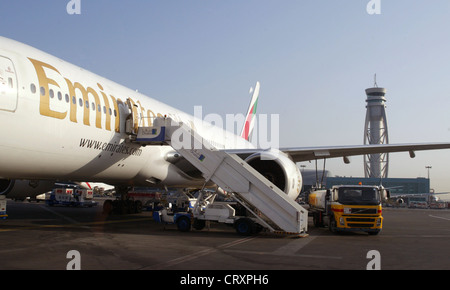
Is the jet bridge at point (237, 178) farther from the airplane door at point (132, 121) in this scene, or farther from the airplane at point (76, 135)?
the airplane at point (76, 135)

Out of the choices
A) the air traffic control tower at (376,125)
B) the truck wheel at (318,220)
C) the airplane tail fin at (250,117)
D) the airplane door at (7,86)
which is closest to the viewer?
the airplane door at (7,86)

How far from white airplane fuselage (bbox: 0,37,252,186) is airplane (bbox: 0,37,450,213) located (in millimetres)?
20

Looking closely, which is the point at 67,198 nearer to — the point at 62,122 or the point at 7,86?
the point at 62,122

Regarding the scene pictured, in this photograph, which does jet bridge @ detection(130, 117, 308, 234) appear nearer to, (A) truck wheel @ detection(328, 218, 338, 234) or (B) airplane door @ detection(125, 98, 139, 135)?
(B) airplane door @ detection(125, 98, 139, 135)

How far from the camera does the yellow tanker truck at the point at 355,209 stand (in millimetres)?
12539

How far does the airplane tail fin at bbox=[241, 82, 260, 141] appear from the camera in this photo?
29.6 metres

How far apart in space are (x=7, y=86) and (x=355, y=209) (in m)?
9.60

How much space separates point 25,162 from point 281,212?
637cm

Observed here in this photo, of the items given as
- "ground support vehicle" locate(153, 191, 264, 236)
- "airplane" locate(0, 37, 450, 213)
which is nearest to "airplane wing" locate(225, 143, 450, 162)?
"airplane" locate(0, 37, 450, 213)

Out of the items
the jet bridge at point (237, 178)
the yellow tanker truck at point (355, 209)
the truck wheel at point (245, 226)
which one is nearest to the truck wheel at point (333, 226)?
the yellow tanker truck at point (355, 209)

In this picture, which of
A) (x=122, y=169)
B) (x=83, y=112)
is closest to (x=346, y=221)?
(x=122, y=169)

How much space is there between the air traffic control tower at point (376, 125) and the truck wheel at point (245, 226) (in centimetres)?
16999
